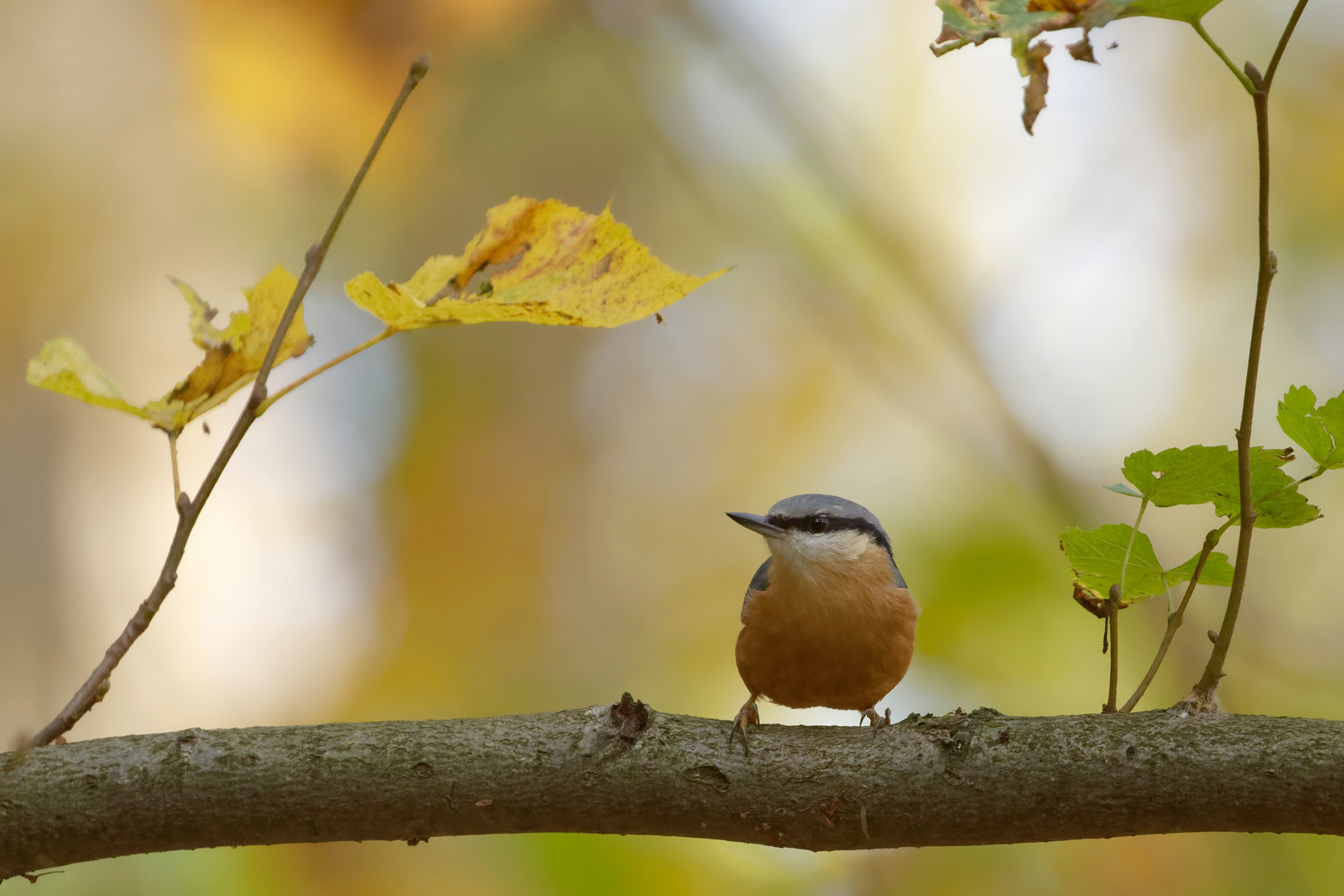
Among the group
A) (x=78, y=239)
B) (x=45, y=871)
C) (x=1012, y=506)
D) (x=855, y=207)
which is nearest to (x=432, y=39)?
(x=78, y=239)

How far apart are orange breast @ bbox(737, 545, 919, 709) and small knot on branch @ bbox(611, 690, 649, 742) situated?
855 millimetres

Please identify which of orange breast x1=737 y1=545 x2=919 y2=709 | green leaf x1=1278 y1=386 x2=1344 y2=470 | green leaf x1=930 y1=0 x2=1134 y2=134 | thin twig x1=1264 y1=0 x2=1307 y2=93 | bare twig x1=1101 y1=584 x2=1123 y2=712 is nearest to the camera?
thin twig x1=1264 y1=0 x2=1307 y2=93

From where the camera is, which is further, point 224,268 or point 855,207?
point 224,268

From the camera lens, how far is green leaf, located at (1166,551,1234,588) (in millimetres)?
1687

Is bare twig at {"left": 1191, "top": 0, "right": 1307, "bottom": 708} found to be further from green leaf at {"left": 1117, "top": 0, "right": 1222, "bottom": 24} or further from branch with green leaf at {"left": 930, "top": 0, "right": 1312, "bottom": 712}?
green leaf at {"left": 1117, "top": 0, "right": 1222, "bottom": 24}

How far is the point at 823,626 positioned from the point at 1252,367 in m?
1.35

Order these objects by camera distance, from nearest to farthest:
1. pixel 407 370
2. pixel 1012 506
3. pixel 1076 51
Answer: pixel 1076 51 → pixel 1012 506 → pixel 407 370

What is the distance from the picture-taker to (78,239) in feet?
16.6

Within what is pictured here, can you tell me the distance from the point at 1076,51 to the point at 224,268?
15.5 ft

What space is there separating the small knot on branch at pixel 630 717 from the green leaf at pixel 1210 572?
92cm

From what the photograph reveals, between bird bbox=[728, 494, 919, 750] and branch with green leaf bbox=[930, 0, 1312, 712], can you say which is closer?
branch with green leaf bbox=[930, 0, 1312, 712]

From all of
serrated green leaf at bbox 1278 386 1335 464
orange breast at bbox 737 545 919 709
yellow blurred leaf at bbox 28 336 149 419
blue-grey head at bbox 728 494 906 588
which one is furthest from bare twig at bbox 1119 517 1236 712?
yellow blurred leaf at bbox 28 336 149 419

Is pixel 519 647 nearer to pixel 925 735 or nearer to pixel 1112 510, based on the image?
pixel 1112 510

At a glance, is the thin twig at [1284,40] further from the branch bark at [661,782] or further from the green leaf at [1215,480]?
the branch bark at [661,782]
